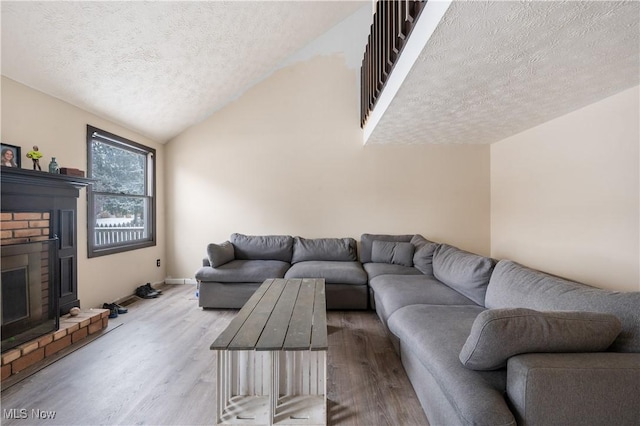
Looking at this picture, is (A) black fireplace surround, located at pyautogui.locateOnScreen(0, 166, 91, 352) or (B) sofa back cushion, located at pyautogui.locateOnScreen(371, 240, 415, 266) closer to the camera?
(A) black fireplace surround, located at pyautogui.locateOnScreen(0, 166, 91, 352)

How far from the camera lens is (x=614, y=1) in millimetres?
1186

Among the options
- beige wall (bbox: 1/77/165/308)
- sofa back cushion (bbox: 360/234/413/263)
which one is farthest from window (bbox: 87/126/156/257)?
sofa back cushion (bbox: 360/234/413/263)

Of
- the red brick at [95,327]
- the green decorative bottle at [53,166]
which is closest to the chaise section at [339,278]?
the red brick at [95,327]

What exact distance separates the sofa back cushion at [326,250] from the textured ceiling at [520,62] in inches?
71.0

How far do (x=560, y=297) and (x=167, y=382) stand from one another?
246 centimetres

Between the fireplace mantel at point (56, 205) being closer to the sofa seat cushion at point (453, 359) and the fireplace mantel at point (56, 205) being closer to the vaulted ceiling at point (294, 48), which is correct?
the vaulted ceiling at point (294, 48)

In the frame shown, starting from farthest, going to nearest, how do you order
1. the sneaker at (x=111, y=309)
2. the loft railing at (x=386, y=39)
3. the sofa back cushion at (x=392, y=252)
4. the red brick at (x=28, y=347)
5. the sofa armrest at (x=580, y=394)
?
the sofa back cushion at (x=392, y=252) → the sneaker at (x=111, y=309) → the red brick at (x=28, y=347) → the loft railing at (x=386, y=39) → the sofa armrest at (x=580, y=394)

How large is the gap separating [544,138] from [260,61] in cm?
357

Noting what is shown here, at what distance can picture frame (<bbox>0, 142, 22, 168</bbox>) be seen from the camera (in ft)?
6.75

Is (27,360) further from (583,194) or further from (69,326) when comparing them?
(583,194)

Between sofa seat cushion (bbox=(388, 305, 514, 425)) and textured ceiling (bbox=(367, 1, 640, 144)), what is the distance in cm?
168

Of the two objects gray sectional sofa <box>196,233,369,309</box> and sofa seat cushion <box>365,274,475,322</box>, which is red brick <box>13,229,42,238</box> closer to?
gray sectional sofa <box>196,233,369,309</box>

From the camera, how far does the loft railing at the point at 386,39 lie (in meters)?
1.77

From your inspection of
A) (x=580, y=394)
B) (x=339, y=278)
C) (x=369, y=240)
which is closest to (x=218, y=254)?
(x=339, y=278)
